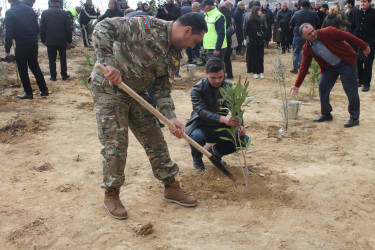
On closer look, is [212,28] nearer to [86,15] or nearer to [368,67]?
[368,67]

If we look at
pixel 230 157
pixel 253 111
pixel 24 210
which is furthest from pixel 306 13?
pixel 24 210

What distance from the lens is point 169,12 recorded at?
9648 mm

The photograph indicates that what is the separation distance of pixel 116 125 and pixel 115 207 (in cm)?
73

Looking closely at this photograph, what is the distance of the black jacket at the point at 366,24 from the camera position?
7385 mm

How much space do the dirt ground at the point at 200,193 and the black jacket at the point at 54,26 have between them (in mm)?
2931

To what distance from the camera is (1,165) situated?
166 inches

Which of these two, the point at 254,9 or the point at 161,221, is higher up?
the point at 254,9

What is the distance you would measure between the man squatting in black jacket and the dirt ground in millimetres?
277

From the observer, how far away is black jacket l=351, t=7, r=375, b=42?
291 inches

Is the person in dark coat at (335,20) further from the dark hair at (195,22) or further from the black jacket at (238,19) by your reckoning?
the dark hair at (195,22)

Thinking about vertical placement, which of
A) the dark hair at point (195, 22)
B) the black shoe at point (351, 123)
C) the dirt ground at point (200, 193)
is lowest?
the dirt ground at point (200, 193)

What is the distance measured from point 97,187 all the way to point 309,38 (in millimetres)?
3548

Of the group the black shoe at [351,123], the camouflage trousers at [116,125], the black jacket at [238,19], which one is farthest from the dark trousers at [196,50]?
the camouflage trousers at [116,125]

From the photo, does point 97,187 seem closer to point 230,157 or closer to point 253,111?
point 230,157
